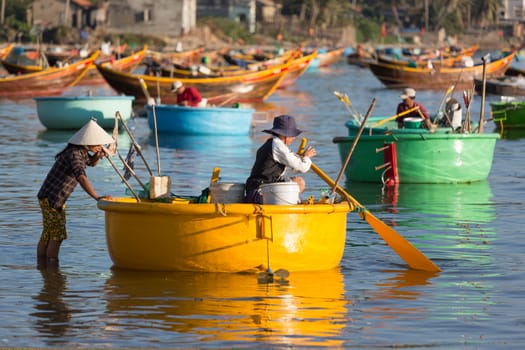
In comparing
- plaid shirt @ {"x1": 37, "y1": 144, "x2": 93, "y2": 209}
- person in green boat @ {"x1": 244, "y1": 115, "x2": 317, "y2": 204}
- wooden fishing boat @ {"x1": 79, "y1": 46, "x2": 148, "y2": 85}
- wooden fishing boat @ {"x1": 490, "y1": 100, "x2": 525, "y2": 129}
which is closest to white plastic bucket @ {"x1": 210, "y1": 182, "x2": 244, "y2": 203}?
person in green boat @ {"x1": 244, "y1": 115, "x2": 317, "y2": 204}

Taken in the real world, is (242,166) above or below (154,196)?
below

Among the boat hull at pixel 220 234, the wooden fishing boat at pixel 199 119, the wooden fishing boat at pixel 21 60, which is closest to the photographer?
the boat hull at pixel 220 234

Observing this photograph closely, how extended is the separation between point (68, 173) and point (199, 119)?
16275 mm

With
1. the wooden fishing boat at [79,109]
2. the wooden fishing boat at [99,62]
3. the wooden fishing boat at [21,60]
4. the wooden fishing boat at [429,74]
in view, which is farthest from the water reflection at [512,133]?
the wooden fishing boat at [99,62]

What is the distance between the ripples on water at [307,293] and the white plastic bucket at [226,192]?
707mm

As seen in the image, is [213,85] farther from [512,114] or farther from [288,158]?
[288,158]

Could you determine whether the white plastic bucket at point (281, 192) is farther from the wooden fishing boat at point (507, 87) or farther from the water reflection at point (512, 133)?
the wooden fishing boat at point (507, 87)

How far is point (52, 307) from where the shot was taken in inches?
406

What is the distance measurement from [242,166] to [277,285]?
1159cm

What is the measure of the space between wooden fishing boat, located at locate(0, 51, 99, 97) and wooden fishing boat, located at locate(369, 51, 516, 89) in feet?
56.3

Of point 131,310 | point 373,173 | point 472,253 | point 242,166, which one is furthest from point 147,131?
point 131,310

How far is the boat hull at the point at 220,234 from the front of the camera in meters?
11.0

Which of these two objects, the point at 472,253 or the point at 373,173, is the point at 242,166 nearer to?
the point at 373,173

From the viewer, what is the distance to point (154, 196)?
1165 centimetres
